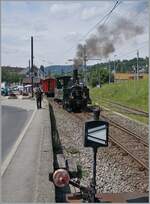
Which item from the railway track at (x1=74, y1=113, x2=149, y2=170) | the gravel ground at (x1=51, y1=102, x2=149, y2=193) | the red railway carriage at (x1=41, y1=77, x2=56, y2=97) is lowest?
the gravel ground at (x1=51, y1=102, x2=149, y2=193)

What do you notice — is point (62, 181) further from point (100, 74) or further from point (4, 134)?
point (100, 74)

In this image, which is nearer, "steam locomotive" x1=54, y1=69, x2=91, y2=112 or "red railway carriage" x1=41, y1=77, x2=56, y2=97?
"steam locomotive" x1=54, y1=69, x2=91, y2=112

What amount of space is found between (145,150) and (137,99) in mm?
32696

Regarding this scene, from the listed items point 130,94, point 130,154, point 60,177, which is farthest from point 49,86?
point 60,177

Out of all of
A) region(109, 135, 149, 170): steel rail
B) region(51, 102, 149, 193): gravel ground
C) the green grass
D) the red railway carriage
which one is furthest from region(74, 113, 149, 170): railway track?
the red railway carriage

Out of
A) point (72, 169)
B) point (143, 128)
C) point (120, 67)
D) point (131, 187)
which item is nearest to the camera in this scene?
point (72, 169)

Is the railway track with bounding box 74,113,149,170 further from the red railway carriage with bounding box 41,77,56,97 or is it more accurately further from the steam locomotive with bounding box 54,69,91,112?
the red railway carriage with bounding box 41,77,56,97

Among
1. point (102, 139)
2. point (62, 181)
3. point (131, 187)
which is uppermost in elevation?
point (102, 139)

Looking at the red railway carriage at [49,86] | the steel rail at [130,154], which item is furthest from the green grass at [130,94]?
the steel rail at [130,154]

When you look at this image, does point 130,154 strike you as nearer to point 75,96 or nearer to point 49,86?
point 75,96

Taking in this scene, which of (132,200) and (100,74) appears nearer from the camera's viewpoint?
(132,200)

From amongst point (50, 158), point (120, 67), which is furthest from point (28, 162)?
point (120, 67)

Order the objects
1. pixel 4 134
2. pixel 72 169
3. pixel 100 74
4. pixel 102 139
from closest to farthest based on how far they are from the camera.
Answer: pixel 102 139
pixel 72 169
pixel 4 134
pixel 100 74

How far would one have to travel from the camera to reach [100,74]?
355ft
